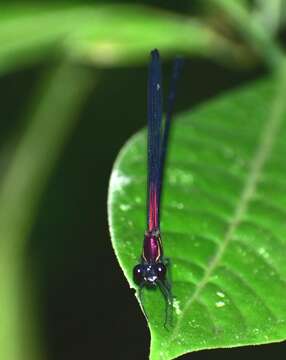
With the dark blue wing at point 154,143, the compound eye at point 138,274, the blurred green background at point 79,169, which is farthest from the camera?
the blurred green background at point 79,169

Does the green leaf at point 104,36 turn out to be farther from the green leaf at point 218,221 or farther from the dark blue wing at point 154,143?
the dark blue wing at point 154,143

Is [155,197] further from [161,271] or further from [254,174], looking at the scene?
[254,174]

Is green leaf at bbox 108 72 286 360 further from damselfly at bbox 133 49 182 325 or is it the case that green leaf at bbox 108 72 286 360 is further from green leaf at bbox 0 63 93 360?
green leaf at bbox 0 63 93 360

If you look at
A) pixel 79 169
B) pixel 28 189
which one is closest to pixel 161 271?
pixel 28 189

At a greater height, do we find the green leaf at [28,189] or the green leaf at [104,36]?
the green leaf at [104,36]

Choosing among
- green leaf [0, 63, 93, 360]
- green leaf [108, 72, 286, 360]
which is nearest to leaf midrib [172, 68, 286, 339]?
green leaf [108, 72, 286, 360]

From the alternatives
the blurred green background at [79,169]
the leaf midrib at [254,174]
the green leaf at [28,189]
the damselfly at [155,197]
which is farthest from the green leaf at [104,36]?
the damselfly at [155,197]

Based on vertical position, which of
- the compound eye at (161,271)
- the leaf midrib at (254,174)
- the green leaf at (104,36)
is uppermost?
the green leaf at (104,36)
